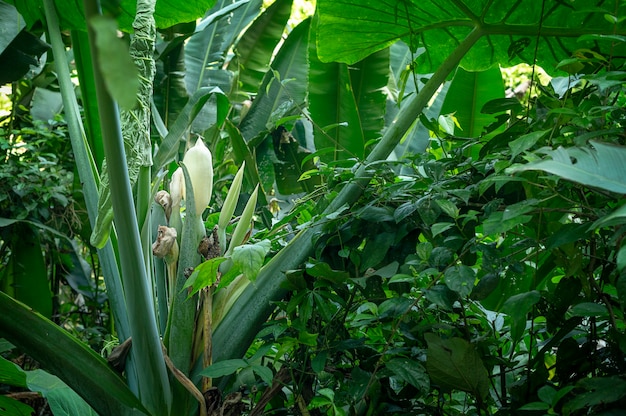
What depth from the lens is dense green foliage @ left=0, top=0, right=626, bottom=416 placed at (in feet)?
2.36

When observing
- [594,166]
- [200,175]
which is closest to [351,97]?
[200,175]

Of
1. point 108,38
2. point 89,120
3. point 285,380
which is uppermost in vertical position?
point 108,38

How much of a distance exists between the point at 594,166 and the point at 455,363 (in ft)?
1.19

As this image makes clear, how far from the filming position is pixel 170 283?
1076 mm

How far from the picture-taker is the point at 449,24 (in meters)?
1.38

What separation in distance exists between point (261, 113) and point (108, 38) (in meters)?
1.79

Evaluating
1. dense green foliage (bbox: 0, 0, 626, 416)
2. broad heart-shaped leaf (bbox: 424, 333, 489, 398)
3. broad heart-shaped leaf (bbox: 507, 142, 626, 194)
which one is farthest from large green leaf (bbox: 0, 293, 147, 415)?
broad heart-shaped leaf (bbox: 507, 142, 626, 194)

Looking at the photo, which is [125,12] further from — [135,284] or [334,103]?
[135,284]

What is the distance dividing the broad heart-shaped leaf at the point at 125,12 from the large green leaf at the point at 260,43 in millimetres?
656

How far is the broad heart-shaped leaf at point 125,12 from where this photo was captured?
148 centimetres

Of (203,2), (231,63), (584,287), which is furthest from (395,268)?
(231,63)

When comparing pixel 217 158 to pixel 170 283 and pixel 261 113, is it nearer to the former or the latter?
pixel 261 113

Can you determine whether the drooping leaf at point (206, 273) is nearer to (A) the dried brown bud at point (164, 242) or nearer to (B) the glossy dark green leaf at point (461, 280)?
(A) the dried brown bud at point (164, 242)

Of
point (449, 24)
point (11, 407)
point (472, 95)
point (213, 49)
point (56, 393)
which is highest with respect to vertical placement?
point (449, 24)
